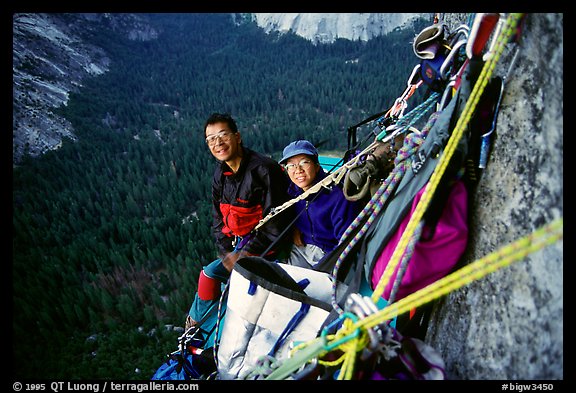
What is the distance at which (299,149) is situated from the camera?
2477mm

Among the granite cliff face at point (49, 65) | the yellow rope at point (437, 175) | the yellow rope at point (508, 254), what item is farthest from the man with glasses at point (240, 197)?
the granite cliff face at point (49, 65)

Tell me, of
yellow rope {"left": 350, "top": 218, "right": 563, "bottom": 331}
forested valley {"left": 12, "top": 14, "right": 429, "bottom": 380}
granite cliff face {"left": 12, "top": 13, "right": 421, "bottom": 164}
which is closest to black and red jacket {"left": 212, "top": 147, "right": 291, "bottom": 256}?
forested valley {"left": 12, "top": 14, "right": 429, "bottom": 380}

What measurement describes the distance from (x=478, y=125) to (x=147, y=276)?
499cm

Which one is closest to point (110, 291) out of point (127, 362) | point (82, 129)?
point (127, 362)

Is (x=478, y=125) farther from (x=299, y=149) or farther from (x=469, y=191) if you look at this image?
(x=299, y=149)

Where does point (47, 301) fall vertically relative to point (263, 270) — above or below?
below

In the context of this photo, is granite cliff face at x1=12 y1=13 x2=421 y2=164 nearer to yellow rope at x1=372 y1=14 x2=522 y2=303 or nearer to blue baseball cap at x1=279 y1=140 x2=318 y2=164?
blue baseball cap at x1=279 y1=140 x2=318 y2=164

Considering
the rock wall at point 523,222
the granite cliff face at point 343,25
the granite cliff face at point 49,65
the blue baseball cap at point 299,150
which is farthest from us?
the granite cliff face at point 343,25

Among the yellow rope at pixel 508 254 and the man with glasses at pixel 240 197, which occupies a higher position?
the yellow rope at pixel 508 254

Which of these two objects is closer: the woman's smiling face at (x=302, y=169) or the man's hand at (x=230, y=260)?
the woman's smiling face at (x=302, y=169)

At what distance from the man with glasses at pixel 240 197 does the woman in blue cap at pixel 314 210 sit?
0.58ft

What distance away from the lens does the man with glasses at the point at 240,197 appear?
8.59 ft

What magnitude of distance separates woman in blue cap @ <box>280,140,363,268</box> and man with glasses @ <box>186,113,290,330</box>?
176 millimetres

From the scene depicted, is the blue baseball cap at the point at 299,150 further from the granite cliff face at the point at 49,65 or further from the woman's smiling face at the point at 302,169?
the granite cliff face at the point at 49,65
